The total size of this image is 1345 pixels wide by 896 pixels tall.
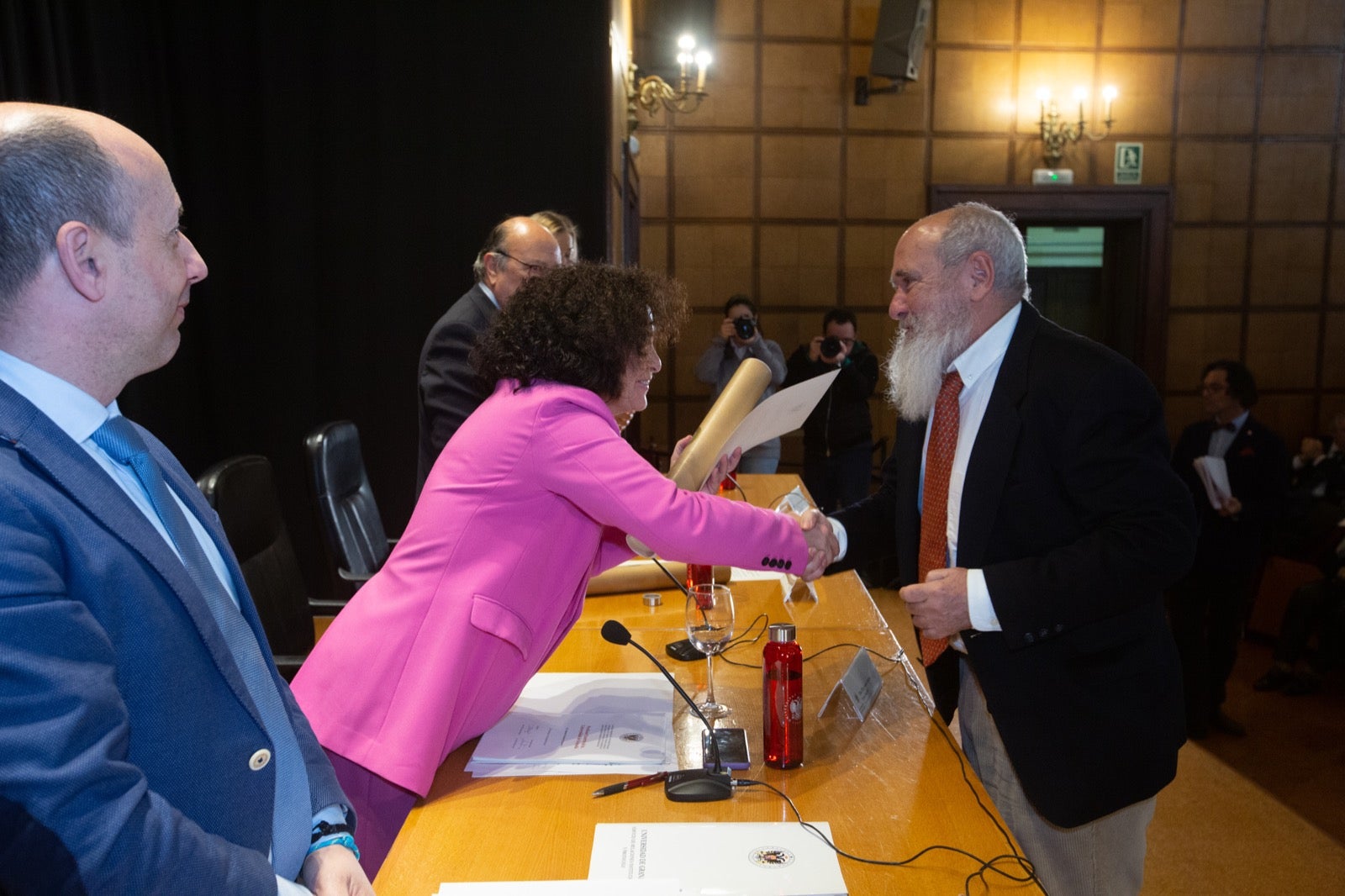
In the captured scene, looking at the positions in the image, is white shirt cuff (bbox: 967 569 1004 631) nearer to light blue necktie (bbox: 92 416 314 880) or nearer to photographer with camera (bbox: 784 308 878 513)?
light blue necktie (bbox: 92 416 314 880)

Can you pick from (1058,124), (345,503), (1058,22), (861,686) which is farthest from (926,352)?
(1058,22)

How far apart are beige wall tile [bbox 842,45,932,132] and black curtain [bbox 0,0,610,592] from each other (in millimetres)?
3689

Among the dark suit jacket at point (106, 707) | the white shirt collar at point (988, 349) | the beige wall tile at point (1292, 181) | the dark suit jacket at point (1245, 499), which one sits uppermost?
the beige wall tile at point (1292, 181)

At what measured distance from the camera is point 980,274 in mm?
1754

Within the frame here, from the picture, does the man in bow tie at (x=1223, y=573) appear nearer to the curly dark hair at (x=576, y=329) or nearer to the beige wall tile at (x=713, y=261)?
the curly dark hair at (x=576, y=329)

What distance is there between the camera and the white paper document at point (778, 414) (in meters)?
1.76

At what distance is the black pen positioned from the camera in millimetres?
1277

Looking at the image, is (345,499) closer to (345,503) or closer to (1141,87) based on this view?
(345,503)

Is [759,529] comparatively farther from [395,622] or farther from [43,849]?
[43,849]

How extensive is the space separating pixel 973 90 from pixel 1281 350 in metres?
3.13

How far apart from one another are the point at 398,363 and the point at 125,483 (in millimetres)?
2917

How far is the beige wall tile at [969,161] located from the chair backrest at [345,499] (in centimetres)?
541

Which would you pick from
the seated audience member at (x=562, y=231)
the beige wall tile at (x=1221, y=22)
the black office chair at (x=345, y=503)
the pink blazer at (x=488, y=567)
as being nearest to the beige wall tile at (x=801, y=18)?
the beige wall tile at (x=1221, y=22)

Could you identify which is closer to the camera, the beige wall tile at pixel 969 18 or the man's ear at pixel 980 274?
the man's ear at pixel 980 274
